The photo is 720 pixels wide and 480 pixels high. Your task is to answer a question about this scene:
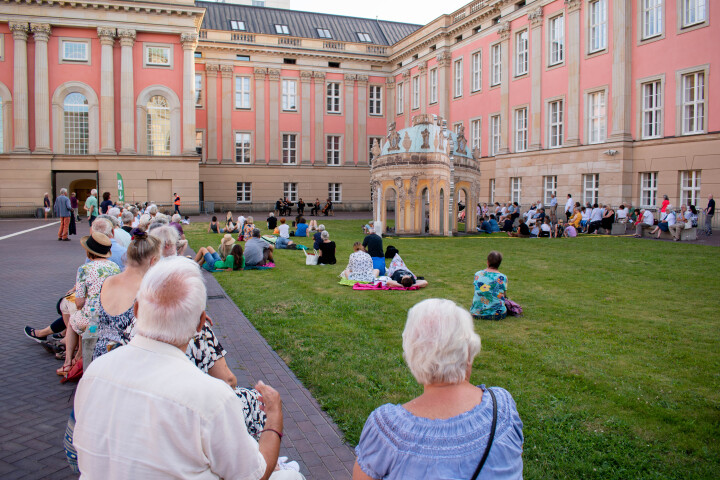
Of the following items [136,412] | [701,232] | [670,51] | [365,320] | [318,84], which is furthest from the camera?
[318,84]

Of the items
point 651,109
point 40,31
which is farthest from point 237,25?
point 651,109

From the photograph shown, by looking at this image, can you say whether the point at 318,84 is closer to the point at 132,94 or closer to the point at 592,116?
the point at 132,94

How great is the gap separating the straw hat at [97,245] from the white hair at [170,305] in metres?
3.98

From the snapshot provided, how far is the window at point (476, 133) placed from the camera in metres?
44.9

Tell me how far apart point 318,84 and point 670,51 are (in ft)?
105

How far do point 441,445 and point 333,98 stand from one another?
54236 mm

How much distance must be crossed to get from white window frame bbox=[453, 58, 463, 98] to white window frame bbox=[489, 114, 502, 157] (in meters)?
5.06

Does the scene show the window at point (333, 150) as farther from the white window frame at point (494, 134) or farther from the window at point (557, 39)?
the window at point (557, 39)

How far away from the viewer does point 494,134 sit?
4334 centimetres

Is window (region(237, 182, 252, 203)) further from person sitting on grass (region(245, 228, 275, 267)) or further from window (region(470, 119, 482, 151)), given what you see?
person sitting on grass (region(245, 228, 275, 267))

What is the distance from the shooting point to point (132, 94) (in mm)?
41375

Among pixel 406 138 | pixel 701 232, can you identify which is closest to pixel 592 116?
pixel 701 232

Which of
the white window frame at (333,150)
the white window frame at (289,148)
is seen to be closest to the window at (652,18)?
the white window frame at (333,150)

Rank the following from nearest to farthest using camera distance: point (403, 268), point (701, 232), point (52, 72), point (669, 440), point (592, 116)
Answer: point (669, 440) < point (403, 268) < point (701, 232) < point (592, 116) < point (52, 72)
